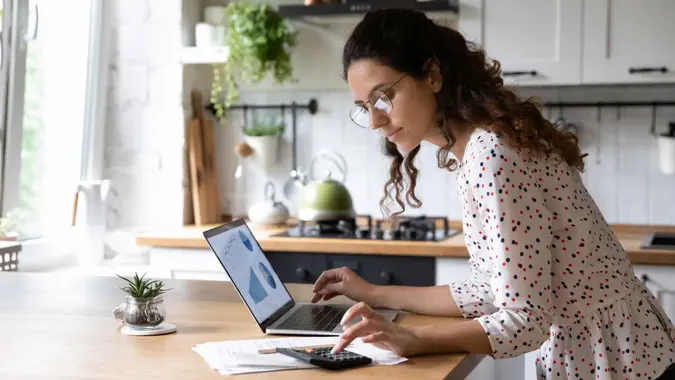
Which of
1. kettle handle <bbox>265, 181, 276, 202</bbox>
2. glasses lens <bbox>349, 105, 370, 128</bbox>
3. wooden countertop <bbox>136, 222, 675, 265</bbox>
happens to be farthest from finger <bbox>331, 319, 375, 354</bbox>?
kettle handle <bbox>265, 181, 276, 202</bbox>

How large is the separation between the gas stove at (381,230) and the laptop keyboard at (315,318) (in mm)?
1504

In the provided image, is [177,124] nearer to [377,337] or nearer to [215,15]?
[215,15]

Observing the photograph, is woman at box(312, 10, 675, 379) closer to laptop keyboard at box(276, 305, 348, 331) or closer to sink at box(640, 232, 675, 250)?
laptop keyboard at box(276, 305, 348, 331)

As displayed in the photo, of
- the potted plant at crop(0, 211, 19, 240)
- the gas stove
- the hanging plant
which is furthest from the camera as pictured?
the hanging plant

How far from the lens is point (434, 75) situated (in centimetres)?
174

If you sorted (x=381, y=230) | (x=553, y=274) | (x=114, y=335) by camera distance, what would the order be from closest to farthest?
(x=553, y=274) → (x=114, y=335) → (x=381, y=230)

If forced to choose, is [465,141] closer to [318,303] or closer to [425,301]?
[425,301]

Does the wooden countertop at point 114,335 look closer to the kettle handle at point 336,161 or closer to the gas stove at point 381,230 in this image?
the gas stove at point 381,230

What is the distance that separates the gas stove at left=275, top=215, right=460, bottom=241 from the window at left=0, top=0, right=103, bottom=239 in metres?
1.08

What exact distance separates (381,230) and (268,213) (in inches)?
22.2

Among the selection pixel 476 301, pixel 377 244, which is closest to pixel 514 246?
pixel 476 301

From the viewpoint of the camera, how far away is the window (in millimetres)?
3611

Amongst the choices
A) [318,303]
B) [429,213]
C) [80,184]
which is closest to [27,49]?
[80,184]

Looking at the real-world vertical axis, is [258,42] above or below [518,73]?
above
